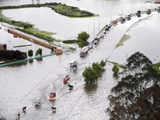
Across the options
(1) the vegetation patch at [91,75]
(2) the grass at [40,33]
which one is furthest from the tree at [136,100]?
(2) the grass at [40,33]

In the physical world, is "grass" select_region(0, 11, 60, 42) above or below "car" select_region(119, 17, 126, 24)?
below

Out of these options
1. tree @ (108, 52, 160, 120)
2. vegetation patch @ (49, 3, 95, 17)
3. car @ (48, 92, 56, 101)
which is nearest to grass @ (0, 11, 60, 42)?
vegetation patch @ (49, 3, 95, 17)

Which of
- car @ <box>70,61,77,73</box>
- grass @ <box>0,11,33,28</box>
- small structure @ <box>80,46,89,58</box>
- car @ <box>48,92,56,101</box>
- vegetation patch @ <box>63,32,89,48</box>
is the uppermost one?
grass @ <box>0,11,33,28</box>

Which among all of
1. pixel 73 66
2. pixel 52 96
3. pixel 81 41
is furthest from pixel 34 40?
pixel 52 96

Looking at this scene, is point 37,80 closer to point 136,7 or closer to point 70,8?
point 70,8

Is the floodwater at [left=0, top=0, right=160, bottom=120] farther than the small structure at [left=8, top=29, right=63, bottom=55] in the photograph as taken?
No

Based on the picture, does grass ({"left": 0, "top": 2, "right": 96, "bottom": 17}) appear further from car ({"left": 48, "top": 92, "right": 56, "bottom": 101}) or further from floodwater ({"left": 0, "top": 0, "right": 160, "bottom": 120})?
car ({"left": 48, "top": 92, "right": 56, "bottom": 101})

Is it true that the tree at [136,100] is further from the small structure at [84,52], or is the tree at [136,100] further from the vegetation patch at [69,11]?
the vegetation patch at [69,11]

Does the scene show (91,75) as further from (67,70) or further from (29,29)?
(29,29)

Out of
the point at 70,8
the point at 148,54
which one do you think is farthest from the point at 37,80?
the point at 70,8
